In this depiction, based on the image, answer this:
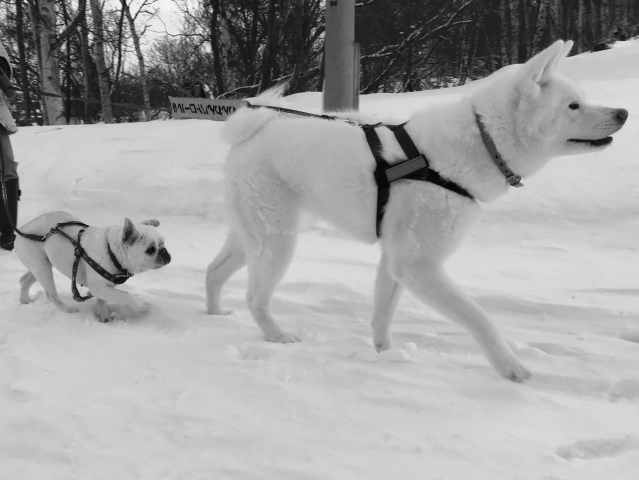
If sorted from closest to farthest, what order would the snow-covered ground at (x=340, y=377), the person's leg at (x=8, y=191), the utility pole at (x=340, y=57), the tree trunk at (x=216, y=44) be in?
the snow-covered ground at (x=340, y=377) < the person's leg at (x=8, y=191) < the utility pole at (x=340, y=57) < the tree trunk at (x=216, y=44)

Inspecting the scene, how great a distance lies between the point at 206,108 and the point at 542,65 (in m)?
2.62

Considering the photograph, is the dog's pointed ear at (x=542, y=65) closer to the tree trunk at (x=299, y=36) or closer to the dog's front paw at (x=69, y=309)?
the dog's front paw at (x=69, y=309)

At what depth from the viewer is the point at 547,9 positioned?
19.1 meters

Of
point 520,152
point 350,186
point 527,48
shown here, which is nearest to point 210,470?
point 350,186

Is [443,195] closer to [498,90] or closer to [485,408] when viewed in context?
[498,90]

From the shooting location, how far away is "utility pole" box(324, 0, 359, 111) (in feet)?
17.8

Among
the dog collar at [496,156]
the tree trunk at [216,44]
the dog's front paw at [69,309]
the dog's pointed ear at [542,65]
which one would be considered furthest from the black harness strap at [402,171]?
the tree trunk at [216,44]

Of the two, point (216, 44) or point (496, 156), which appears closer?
point (496, 156)

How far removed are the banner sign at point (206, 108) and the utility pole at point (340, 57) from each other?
74.9 inches

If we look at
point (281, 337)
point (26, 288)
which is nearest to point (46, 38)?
point (26, 288)

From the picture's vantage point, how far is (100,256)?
3330mm

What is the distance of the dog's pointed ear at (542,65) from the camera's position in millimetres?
2260

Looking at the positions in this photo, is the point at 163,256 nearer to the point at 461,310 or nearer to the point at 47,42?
the point at 461,310

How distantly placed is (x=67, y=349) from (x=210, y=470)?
4.71 feet
